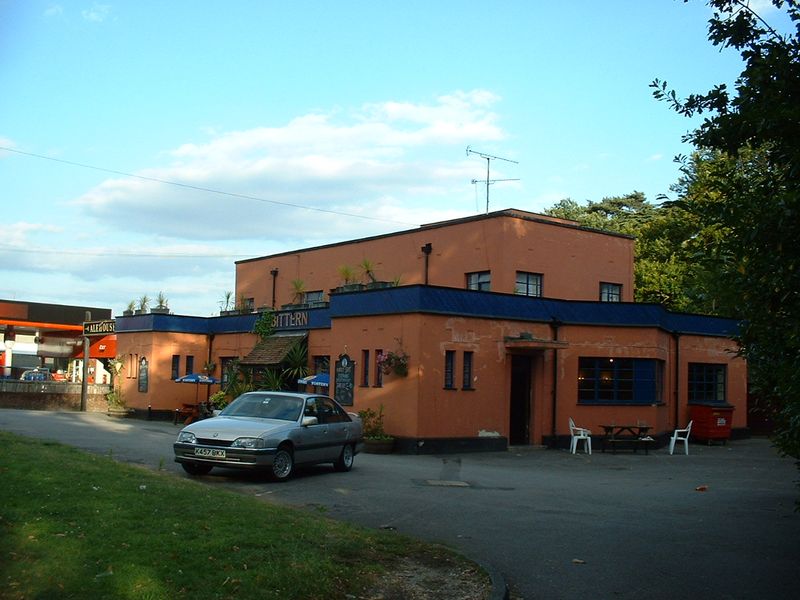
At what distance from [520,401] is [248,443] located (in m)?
13.1

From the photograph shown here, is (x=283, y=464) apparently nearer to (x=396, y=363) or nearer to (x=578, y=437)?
(x=396, y=363)

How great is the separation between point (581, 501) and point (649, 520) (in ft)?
6.67

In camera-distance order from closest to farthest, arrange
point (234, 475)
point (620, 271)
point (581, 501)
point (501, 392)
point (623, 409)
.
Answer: point (581, 501) < point (234, 475) < point (501, 392) < point (623, 409) < point (620, 271)

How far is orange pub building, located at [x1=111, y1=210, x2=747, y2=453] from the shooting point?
77.9ft

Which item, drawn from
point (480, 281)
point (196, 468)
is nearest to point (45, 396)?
point (480, 281)

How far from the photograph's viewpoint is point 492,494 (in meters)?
14.9

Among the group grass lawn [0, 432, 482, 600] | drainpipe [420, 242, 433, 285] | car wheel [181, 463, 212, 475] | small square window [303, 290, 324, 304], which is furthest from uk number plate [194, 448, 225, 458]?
small square window [303, 290, 324, 304]

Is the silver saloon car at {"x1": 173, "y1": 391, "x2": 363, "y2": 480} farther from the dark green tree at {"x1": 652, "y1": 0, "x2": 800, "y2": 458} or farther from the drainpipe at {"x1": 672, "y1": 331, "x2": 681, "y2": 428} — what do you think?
the drainpipe at {"x1": 672, "y1": 331, "x2": 681, "y2": 428}

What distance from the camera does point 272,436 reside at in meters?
15.1

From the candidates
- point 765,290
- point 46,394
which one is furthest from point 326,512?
point 46,394

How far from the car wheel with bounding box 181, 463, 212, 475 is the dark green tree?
31.3ft

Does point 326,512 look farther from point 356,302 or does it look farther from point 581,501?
point 356,302

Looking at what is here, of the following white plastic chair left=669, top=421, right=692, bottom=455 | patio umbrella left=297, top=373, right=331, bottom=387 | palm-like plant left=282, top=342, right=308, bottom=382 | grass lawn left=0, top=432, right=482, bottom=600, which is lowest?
white plastic chair left=669, top=421, right=692, bottom=455

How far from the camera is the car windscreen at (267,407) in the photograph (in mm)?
16250
